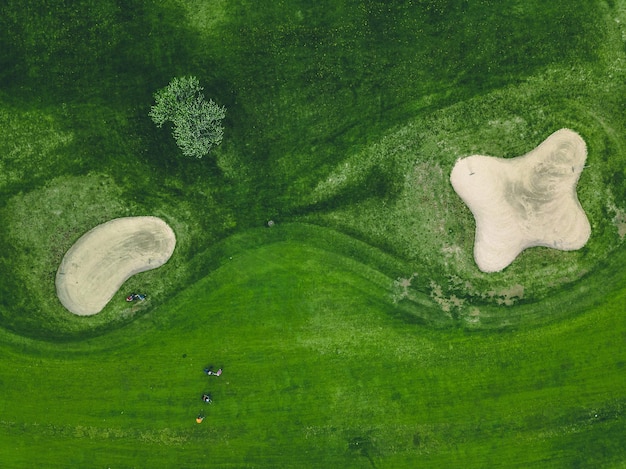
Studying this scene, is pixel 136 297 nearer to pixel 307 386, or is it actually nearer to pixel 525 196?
pixel 307 386

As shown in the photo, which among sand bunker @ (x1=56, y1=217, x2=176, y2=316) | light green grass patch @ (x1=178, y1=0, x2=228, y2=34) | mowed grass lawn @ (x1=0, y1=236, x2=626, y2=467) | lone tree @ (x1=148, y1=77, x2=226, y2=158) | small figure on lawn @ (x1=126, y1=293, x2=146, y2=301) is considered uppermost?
light green grass patch @ (x1=178, y1=0, x2=228, y2=34)

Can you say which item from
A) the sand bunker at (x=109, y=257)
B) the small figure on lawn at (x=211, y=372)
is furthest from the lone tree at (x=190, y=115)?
the small figure on lawn at (x=211, y=372)

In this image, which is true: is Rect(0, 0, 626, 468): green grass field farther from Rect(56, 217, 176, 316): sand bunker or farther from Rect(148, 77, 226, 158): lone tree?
Rect(148, 77, 226, 158): lone tree

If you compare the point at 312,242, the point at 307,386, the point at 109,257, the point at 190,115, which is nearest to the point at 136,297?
the point at 109,257

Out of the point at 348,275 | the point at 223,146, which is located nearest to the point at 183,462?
the point at 348,275

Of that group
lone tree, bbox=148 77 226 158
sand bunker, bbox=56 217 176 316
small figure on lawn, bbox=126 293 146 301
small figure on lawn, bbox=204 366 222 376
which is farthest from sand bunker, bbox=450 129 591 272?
small figure on lawn, bbox=126 293 146 301
